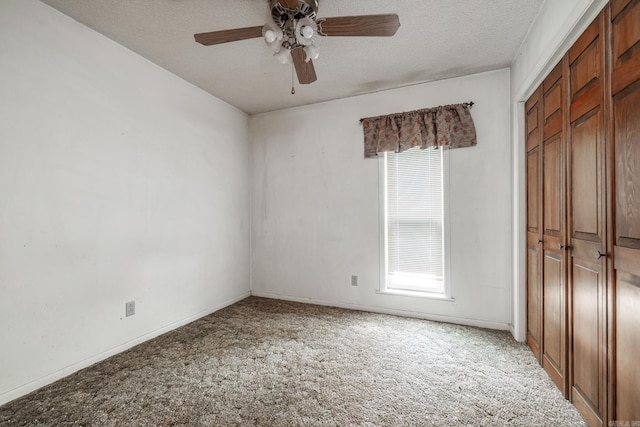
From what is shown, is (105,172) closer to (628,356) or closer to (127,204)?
(127,204)

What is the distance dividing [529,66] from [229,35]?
219 cm

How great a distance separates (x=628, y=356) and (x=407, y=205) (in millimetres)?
2058

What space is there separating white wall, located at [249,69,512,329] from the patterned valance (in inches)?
4.0

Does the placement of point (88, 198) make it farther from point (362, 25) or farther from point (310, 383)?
point (362, 25)

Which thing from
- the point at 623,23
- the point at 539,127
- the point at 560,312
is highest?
the point at 623,23

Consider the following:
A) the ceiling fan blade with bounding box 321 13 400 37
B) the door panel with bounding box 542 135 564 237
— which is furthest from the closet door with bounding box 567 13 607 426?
the ceiling fan blade with bounding box 321 13 400 37

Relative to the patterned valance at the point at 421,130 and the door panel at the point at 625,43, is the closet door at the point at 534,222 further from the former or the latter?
the door panel at the point at 625,43

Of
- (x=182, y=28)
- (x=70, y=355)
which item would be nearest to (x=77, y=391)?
(x=70, y=355)

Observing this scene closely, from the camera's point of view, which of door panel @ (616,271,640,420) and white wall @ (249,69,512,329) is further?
white wall @ (249,69,512,329)

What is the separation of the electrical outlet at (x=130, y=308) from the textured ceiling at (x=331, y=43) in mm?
2183

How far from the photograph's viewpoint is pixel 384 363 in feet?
6.80

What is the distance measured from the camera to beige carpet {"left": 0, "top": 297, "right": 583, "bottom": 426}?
153 cm

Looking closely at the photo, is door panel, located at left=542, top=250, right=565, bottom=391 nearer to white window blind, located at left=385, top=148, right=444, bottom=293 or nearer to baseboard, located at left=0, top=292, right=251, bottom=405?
white window blind, located at left=385, top=148, right=444, bottom=293

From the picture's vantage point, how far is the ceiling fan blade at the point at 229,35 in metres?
1.62
